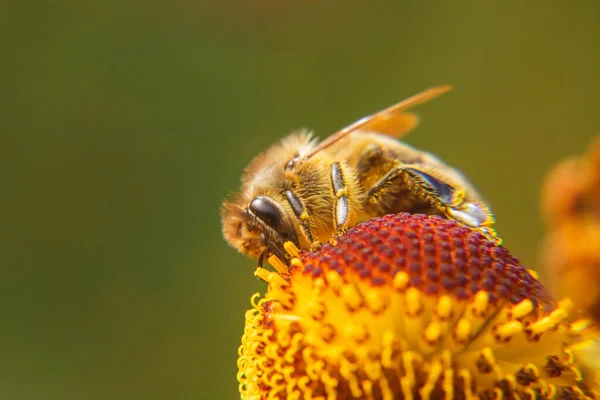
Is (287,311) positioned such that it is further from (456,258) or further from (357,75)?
(357,75)

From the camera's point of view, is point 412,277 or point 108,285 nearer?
point 412,277

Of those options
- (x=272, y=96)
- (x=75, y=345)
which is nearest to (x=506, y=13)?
(x=272, y=96)

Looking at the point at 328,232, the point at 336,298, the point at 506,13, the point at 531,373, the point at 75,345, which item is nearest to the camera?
the point at 531,373

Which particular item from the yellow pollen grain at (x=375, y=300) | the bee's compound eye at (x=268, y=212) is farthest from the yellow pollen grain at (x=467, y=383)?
the bee's compound eye at (x=268, y=212)

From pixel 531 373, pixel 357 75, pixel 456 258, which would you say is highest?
pixel 357 75

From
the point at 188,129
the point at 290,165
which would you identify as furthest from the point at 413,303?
the point at 188,129

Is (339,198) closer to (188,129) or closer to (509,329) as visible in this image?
→ (509,329)
